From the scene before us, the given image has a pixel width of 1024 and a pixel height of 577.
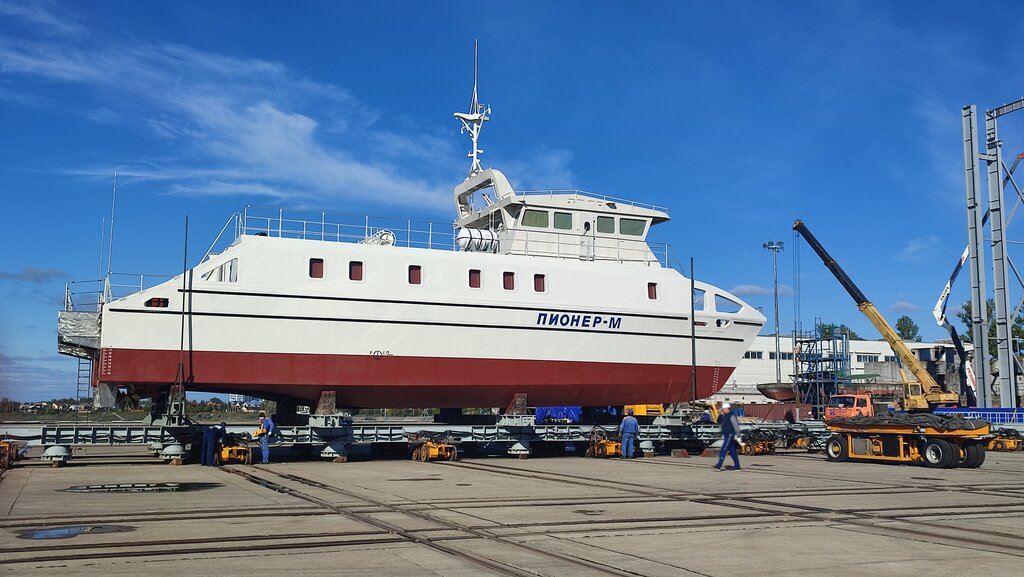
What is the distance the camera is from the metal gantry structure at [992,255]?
97.2 feet

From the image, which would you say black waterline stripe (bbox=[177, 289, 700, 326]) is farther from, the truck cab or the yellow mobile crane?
the yellow mobile crane

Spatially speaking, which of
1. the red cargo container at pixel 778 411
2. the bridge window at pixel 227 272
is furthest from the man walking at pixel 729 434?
the red cargo container at pixel 778 411

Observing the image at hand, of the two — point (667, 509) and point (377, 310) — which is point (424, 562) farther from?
point (377, 310)

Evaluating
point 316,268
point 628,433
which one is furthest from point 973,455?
point 316,268

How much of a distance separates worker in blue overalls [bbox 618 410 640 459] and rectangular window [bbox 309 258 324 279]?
26.6 feet

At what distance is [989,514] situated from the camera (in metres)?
10.1

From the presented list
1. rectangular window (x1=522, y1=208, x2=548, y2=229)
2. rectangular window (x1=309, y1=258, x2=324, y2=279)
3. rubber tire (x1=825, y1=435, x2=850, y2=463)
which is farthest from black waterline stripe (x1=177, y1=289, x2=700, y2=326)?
rubber tire (x1=825, y1=435, x2=850, y2=463)

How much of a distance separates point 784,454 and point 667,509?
13.7 metres

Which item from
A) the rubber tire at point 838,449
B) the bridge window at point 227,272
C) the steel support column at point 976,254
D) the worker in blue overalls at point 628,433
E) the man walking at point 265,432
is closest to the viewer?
the man walking at point 265,432

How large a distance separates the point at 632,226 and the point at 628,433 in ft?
21.3

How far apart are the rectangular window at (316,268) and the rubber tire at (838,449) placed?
12.6 metres

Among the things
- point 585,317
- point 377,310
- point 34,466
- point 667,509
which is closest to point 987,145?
point 585,317

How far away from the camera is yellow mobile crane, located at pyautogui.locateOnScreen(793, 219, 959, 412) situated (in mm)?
37000

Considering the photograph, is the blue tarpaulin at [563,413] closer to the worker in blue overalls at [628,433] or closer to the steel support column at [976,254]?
the worker in blue overalls at [628,433]
